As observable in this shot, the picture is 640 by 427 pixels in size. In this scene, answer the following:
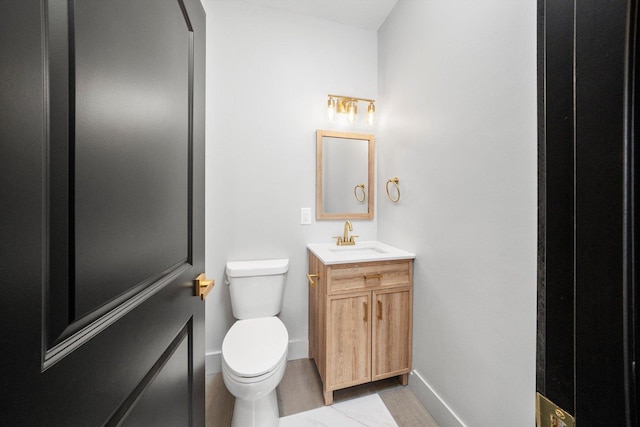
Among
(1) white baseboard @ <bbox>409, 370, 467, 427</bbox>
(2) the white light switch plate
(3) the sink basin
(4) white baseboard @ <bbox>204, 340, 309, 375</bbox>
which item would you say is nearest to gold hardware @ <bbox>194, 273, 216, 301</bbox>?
(3) the sink basin

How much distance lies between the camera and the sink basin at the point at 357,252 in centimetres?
145

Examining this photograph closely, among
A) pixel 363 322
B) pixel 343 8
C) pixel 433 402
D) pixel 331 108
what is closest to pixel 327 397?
pixel 363 322

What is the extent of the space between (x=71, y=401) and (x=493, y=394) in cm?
139

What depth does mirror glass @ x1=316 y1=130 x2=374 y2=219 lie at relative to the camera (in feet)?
6.21

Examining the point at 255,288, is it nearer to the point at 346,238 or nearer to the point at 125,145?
the point at 346,238

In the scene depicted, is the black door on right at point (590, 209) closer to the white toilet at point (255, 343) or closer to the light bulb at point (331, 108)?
the white toilet at point (255, 343)

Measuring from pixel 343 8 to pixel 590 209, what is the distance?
2.14 metres

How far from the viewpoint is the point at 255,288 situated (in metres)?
1.62

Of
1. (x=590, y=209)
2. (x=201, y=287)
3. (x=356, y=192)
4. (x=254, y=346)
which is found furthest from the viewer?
(x=356, y=192)

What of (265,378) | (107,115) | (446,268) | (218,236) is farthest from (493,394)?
(218,236)

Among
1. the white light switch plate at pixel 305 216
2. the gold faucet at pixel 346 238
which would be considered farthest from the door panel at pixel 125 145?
the gold faucet at pixel 346 238

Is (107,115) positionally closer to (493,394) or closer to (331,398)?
(493,394)

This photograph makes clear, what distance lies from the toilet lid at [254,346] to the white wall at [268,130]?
0.40 m

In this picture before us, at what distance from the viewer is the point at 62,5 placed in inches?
12.1
